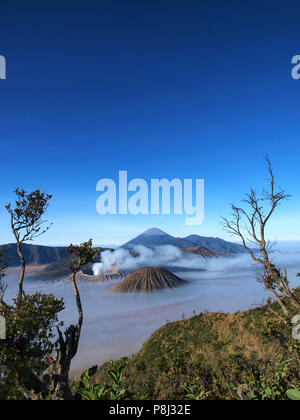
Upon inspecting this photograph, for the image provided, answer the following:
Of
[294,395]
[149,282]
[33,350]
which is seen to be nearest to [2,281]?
[33,350]

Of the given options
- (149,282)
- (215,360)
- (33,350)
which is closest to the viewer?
(33,350)

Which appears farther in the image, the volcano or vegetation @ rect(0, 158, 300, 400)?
the volcano

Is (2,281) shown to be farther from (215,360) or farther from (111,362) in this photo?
(215,360)

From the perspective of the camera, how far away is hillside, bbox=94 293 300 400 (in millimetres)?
6524

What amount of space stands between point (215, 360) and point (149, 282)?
117 m

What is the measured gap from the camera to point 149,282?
125375 mm

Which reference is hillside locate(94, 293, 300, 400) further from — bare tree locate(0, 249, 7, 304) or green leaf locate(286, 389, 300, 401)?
bare tree locate(0, 249, 7, 304)

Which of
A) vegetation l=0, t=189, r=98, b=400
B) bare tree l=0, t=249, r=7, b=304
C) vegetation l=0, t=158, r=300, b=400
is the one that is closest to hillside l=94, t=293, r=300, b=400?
vegetation l=0, t=158, r=300, b=400

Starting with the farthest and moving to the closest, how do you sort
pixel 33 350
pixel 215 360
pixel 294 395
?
pixel 215 360, pixel 33 350, pixel 294 395

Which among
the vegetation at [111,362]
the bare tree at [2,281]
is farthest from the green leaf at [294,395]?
the bare tree at [2,281]

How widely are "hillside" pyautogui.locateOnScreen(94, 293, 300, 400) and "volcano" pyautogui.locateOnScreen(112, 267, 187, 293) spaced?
93.4 metres
